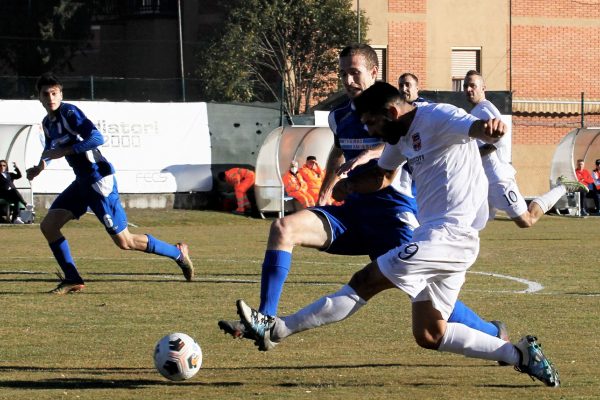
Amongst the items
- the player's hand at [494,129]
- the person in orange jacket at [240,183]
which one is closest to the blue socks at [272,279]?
the player's hand at [494,129]

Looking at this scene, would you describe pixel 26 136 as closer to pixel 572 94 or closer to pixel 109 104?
pixel 109 104

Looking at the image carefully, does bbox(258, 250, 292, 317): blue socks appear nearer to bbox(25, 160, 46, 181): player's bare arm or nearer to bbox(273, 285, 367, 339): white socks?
bbox(273, 285, 367, 339): white socks

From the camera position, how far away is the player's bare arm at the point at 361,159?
24.8 feet

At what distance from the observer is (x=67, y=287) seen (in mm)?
11961

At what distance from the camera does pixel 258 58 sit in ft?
122

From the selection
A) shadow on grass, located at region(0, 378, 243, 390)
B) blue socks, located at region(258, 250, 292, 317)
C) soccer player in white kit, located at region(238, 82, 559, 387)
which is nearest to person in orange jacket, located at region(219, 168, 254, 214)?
blue socks, located at region(258, 250, 292, 317)

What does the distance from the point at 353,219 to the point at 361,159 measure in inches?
15.8

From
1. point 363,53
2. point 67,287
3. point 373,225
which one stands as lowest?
point 67,287

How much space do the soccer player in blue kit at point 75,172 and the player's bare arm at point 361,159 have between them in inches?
175

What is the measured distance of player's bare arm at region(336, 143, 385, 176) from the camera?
297 inches

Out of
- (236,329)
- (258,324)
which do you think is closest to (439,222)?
(258,324)

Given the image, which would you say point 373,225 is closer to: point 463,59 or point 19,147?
point 19,147

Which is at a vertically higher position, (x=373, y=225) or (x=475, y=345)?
(x=373, y=225)

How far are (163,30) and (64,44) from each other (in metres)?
A: 4.59
